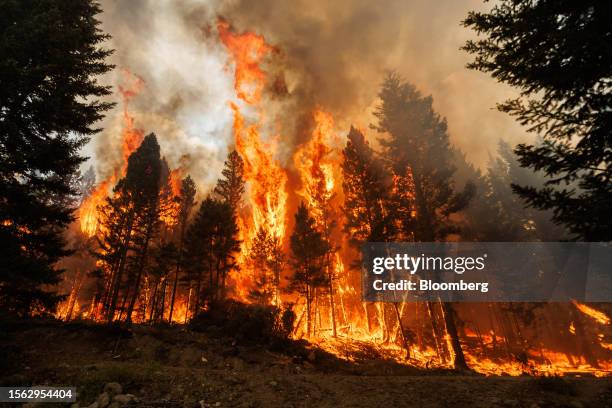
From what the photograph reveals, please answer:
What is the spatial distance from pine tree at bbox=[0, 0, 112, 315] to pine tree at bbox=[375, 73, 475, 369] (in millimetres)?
19745

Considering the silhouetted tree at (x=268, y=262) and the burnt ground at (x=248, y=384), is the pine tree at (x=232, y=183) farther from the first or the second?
the burnt ground at (x=248, y=384)

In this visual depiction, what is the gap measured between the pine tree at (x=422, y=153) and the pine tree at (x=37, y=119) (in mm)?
19745

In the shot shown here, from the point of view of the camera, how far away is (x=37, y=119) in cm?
1169

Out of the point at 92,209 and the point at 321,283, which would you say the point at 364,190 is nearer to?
the point at 321,283

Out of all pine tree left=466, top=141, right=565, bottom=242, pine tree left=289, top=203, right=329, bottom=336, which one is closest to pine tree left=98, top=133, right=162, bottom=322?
pine tree left=289, top=203, right=329, bottom=336

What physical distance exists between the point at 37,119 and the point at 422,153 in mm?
23153

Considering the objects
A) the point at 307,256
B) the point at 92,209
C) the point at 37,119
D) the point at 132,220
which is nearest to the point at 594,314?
the point at 307,256

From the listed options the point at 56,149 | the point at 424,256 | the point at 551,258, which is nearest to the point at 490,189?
the point at 551,258

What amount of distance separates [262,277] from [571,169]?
29.1m

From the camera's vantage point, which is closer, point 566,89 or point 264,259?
point 566,89

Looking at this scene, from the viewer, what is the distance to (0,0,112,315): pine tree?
10.5 meters

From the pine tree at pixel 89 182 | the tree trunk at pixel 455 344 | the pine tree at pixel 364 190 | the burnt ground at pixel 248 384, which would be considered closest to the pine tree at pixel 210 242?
the pine tree at pixel 364 190
